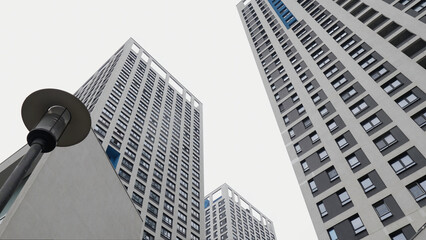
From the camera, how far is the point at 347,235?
26.0m

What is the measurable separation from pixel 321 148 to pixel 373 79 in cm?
996

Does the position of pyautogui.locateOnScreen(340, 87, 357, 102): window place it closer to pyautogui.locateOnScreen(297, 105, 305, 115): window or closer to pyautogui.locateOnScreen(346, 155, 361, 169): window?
pyautogui.locateOnScreen(297, 105, 305, 115): window

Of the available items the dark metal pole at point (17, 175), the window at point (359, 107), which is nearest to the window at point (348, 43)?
the window at point (359, 107)

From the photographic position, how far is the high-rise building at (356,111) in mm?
26047

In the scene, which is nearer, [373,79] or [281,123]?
[373,79]

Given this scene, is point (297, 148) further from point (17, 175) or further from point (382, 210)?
point (17, 175)

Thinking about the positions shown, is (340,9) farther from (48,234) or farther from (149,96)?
(48,234)

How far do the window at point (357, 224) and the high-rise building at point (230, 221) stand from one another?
65109 mm

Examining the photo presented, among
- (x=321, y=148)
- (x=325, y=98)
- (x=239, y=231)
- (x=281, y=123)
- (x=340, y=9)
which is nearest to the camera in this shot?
(x=321, y=148)

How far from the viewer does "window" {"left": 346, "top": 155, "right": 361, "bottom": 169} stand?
29891 millimetres

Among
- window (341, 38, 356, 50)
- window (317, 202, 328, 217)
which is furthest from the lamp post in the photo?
window (341, 38, 356, 50)

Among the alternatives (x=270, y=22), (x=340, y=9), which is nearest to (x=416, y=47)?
(x=340, y=9)

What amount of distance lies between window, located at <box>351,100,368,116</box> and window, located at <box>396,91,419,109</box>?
3.22 meters

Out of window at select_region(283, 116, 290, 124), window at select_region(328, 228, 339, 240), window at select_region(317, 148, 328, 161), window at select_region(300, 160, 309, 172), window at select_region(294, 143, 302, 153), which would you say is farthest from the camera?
window at select_region(283, 116, 290, 124)
